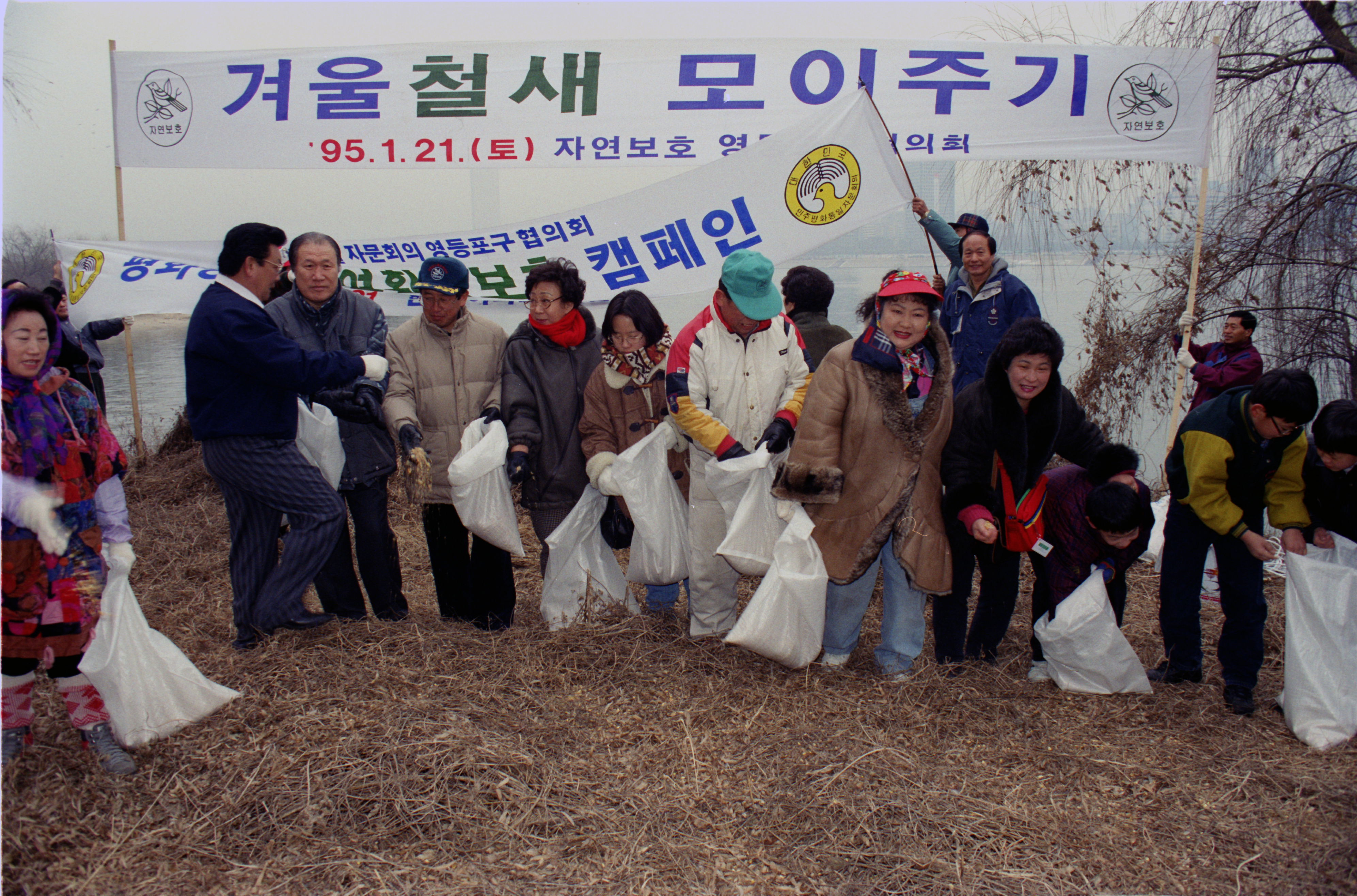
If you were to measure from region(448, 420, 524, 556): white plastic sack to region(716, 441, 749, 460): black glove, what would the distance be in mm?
837

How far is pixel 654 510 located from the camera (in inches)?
129

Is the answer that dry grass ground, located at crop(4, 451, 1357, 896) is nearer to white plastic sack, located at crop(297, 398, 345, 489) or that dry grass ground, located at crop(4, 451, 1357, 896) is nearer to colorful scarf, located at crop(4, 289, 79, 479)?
white plastic sack, located at crop(297, 398, 345, 489)

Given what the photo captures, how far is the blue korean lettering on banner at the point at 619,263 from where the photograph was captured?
15.6 ft

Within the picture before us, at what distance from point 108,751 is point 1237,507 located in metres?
3.54

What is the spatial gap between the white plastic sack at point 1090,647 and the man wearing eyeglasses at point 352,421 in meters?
2.58

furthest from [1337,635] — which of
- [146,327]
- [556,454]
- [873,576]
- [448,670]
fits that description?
[146,327]

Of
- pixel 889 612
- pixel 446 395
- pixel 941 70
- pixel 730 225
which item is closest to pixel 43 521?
pixel 446 395

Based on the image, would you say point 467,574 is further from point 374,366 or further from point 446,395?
point 374,366

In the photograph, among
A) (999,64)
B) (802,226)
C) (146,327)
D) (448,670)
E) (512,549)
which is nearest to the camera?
(448,670)

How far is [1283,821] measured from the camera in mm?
2281

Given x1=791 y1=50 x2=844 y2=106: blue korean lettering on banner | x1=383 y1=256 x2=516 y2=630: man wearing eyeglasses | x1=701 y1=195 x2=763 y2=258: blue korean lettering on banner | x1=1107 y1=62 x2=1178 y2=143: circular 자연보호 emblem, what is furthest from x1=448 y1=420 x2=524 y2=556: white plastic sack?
x1=1107 y1=62 x2=1178 y2=143: circular 자연보호 emblem

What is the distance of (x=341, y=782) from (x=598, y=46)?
168 inches

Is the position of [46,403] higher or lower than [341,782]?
higher

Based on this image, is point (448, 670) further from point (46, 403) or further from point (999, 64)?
point (999, 64)
